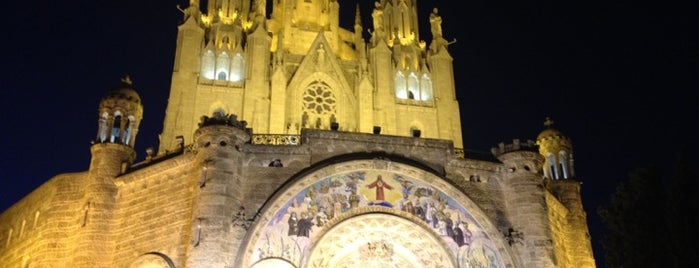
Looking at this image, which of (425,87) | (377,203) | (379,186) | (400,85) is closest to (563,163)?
(379,186)

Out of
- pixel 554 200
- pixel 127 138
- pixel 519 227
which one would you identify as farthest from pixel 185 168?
pixel 554 200

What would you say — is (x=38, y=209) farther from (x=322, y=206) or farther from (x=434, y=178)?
(x=434, y=178)

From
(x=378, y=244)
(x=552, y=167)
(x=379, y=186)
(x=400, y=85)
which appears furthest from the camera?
(x=400, y=85)

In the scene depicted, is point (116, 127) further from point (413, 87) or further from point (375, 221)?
point (413, 87)

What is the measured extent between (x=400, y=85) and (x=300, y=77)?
559 cm

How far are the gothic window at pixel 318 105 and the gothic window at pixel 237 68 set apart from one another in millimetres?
3340

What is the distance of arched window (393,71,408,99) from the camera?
38.3 m

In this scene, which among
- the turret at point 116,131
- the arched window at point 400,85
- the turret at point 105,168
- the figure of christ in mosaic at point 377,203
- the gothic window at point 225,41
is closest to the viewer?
the figure of christ in mosaic at point 377,203

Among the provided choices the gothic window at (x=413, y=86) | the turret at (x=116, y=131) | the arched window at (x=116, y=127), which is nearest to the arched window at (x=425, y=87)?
the gothic window at (x=413, y=86)

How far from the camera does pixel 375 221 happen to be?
2344 cm

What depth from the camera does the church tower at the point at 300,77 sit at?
114 feet

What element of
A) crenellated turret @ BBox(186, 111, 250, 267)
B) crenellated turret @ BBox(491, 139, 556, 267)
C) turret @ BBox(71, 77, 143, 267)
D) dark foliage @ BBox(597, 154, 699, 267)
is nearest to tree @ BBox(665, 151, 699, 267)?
dark foliage @ BBox(597, 154, 699, 267)

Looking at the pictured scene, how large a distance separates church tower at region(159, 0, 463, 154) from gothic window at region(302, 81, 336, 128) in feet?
0.17

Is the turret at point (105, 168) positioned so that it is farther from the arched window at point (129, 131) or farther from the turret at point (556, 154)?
the turret at point (556, 154)
